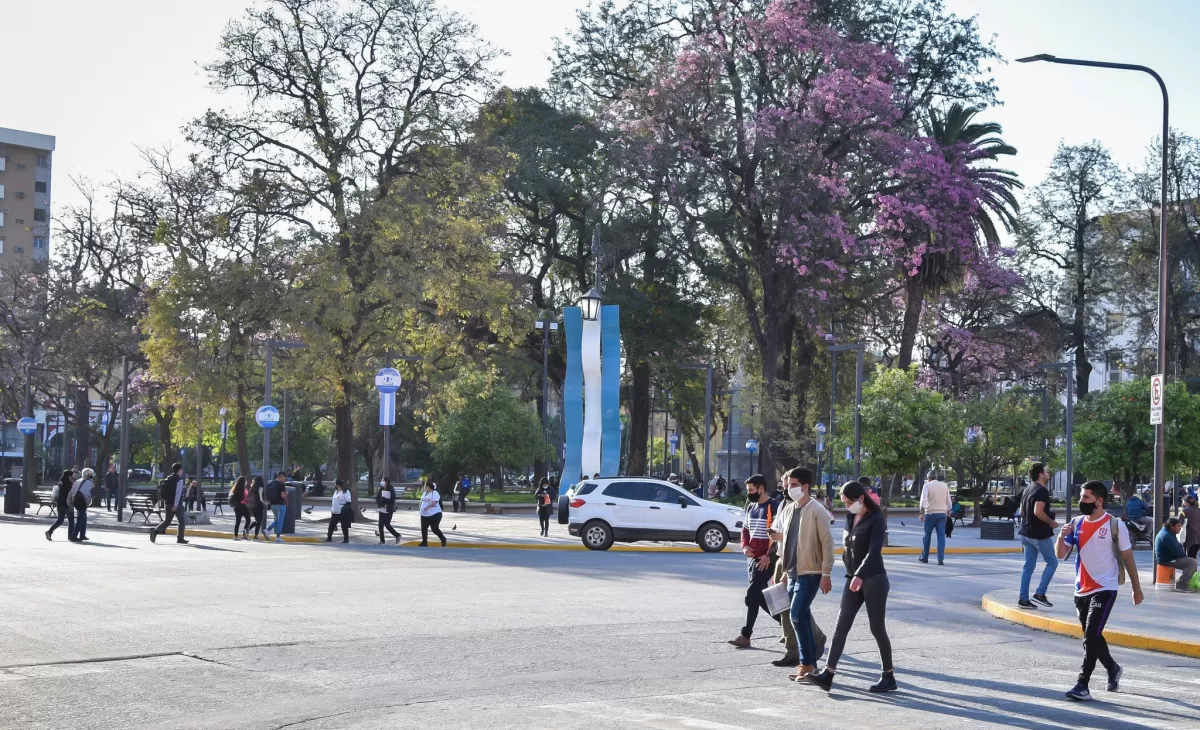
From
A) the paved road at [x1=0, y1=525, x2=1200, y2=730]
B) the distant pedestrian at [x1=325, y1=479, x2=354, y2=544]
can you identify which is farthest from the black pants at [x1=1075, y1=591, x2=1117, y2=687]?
the distant pedestrian at [x1=325, y1=479, x2=354, y2=544]

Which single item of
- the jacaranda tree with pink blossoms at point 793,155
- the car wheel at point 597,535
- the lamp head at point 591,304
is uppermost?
the jacaranda tree with pink blossoms at point 793,155

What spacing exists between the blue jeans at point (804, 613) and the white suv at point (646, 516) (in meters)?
18.2

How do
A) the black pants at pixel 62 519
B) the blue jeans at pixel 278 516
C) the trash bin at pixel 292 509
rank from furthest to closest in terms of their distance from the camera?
the trash bin at pixel 292 509 < the blue jeans at pixel 278 516 < the black pants at pixel 62 519

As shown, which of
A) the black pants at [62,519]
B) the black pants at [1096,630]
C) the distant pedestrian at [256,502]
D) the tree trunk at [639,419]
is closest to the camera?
the black pants at [1096,630]

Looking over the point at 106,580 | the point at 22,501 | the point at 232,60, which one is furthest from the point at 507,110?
the point at 106,580

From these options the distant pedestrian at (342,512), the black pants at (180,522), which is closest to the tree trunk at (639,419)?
the distant pedestrian at (342,512)

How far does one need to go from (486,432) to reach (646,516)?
36.2 m

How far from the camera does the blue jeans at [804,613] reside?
10516 millimetres

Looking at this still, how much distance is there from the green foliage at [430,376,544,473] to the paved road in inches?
1714

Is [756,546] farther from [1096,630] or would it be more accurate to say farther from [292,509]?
[292,509]

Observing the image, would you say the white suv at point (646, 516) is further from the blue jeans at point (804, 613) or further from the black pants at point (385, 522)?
the blue jeans at point (804, 613)

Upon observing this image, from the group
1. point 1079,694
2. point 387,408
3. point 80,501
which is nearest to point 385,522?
point 387,408

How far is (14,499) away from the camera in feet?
147

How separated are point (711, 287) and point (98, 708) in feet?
144
